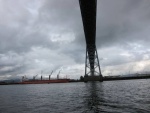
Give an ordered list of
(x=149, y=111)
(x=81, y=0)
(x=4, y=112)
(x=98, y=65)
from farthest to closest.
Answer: (x=98, y=65), (x=81, y=0), (x=4, y=112), (x=149, y=111)

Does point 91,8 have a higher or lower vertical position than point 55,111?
higher

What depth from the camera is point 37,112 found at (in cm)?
1373

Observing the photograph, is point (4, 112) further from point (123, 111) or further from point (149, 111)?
point (149, 111)

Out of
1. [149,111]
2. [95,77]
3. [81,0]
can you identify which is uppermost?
[81,0]

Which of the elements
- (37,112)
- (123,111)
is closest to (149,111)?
(123,111)

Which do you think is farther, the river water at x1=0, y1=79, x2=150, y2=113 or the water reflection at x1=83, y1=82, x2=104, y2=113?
the river water at x1=0, y1=79, x2=150, y2=113

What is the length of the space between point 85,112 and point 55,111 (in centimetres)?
229

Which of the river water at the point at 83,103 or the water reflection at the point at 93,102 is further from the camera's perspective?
the river water at the point at 83,103

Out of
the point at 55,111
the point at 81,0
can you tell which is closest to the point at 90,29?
the point at 81,0

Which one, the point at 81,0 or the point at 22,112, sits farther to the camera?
the point at 81,0

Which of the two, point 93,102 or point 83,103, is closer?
point 83,103

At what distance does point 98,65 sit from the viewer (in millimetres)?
77812

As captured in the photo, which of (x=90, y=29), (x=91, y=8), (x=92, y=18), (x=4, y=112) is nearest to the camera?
(x=4, y=112)

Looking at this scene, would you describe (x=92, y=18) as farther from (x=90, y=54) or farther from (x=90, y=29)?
Result: (x=90, y=54)
